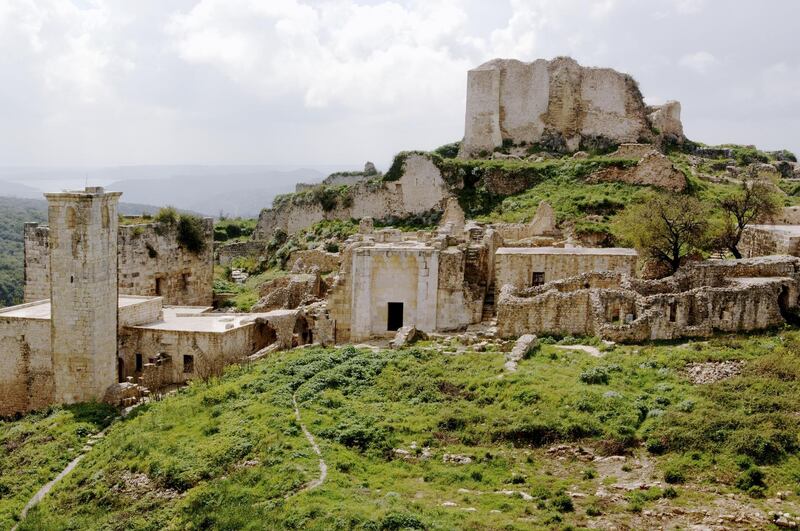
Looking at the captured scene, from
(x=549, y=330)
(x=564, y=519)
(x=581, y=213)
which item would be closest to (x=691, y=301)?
(x=549, y=330)

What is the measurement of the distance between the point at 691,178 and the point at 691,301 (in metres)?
17.8

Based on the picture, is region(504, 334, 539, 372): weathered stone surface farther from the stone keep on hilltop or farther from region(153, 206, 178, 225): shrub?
the stone keep on hilltop

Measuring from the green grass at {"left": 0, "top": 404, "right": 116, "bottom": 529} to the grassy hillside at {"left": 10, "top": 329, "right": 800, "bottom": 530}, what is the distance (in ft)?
1.94

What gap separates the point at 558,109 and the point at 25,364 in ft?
102

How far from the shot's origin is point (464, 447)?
1609 centimetres

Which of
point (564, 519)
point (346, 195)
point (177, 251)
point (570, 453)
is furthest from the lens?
point (346, 195)

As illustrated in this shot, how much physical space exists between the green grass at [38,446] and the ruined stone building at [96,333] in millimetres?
825

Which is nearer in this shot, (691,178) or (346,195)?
(691,178)

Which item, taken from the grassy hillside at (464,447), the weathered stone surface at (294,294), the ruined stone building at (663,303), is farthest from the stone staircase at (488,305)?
the weathered stone surface at (294,294)

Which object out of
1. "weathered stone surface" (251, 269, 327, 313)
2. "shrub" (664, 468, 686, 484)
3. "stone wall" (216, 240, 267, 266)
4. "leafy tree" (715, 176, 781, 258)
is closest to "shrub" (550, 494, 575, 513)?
"shrub" (664, 468, 686, 484)

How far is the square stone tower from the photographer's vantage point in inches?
875

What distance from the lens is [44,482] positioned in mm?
18797

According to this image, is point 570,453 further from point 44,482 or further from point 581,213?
point 581,213

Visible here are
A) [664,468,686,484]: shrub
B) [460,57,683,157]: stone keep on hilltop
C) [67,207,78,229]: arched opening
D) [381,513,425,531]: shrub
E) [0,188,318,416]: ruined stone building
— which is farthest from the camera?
[460,57,683,157]: stone keep on hilltop
